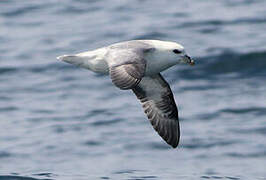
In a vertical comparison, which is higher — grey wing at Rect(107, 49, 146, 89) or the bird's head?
the bird's head

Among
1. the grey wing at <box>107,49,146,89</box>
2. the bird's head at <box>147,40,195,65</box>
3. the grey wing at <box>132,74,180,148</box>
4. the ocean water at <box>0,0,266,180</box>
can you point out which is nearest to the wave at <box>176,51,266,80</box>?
the ocean water at <box>0,0,266,180</box>

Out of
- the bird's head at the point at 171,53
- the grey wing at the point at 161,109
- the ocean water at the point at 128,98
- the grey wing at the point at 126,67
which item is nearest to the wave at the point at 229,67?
the ocean water at the point at 128,98

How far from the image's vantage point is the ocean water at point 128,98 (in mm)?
12477

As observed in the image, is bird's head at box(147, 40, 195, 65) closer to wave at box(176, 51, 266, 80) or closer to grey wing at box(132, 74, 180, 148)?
grey wing at box(132, 74, 180, 148)

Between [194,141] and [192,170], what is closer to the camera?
[192,170]

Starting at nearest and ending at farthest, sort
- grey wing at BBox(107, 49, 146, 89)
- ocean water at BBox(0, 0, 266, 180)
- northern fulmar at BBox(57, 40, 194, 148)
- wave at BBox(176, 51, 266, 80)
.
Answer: grey wing at BBox(107, 49, 146, 89) < northern fulmar at BBox(57, 40, 194, 148) < ocean water at BBox(0, 0, 266, 180) < wave at BBox(176, 51, 266, 80)

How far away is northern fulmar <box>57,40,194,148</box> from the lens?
827cm

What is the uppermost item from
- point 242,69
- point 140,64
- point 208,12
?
point 208,12

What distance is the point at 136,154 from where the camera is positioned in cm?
1276

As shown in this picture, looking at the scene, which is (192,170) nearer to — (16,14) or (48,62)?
(48,62)

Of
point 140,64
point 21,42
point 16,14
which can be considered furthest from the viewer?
point 16,14

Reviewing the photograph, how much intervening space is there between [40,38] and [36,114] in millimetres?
3218

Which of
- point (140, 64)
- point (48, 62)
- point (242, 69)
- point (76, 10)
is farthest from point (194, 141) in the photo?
point (76, 10)

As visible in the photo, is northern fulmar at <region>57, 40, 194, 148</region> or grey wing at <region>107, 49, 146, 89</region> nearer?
grey wing at <region>107, 49, 146, 89</region>
